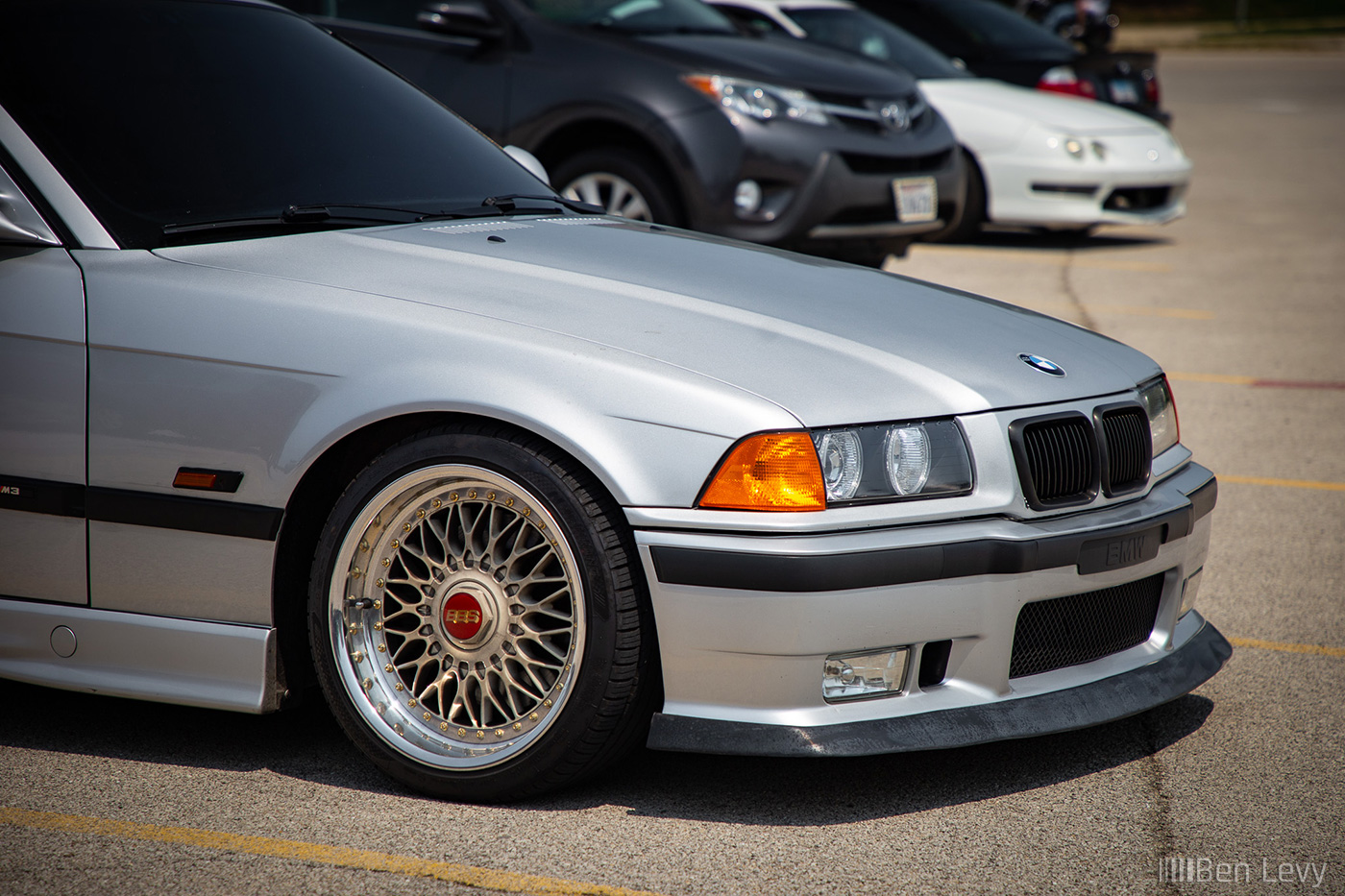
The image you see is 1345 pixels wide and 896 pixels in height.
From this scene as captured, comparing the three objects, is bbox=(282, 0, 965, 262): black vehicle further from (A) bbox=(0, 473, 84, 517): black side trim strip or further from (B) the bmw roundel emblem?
(A) bbox=(0, 473, 84, 517): black side trim strip

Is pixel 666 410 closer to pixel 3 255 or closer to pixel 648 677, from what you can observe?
pixel 648 677

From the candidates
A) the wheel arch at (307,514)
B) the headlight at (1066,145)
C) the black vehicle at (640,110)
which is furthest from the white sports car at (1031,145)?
the wheel arch at (307,514)

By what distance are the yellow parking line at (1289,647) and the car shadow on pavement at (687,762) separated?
517 millimetres

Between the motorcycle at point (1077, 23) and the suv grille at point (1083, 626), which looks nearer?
the suv grille at point (1083, 626)

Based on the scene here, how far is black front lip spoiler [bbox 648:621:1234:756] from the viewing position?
9.09ft

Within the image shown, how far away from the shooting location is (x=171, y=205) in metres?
3.25

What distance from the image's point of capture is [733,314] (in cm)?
302

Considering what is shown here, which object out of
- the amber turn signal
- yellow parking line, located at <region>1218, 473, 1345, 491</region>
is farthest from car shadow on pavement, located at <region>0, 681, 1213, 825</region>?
yellow parking line, located at <region>1218, 473, 1345, 491</region>

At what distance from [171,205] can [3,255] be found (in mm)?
364

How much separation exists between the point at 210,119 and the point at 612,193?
3.80m

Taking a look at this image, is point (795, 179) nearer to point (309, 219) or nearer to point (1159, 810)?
point (309, 219)

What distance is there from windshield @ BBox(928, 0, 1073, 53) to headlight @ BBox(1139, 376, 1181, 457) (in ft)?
31.2

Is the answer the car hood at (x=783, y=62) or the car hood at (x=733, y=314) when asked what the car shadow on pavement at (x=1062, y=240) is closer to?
the car hood at (x=783, y=62)

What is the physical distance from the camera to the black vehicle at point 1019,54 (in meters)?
12.0
